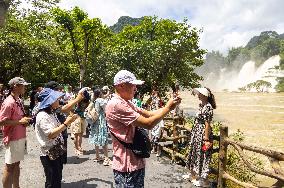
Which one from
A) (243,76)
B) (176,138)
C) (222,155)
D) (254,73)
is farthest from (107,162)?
(243,76)

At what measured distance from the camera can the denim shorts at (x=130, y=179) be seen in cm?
343

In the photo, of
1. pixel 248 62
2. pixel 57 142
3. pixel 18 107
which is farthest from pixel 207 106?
pixel 248 62

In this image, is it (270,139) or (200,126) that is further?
(270,139)

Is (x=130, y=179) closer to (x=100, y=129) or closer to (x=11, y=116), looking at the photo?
(x=11, y=116)

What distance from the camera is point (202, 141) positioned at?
632 centimetres

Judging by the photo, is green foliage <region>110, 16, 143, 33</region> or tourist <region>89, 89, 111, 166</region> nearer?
tourist <region>89, 89, 111, 166</region>

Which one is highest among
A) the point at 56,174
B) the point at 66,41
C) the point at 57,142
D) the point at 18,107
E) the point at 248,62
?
the point at 248,62

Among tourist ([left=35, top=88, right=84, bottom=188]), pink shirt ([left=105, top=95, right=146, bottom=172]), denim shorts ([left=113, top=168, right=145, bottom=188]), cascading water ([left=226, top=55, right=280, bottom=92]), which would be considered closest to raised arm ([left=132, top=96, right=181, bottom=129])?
pink shirt ([left=105, top=95, right=146, bottom=172])

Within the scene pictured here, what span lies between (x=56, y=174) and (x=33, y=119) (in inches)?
36.6

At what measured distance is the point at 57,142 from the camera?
14.8 ft

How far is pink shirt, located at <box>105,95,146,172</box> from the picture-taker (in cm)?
326

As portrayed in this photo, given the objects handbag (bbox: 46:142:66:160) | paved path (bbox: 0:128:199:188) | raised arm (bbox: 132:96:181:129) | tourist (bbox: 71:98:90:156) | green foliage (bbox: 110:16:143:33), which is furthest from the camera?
green foliage (bbox: 110:16:143:33)

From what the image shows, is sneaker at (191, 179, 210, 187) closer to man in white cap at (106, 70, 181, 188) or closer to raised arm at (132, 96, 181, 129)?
man in white cap at (106, 70, 181, 188)

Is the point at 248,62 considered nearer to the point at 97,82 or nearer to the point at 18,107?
the point at 97,82
